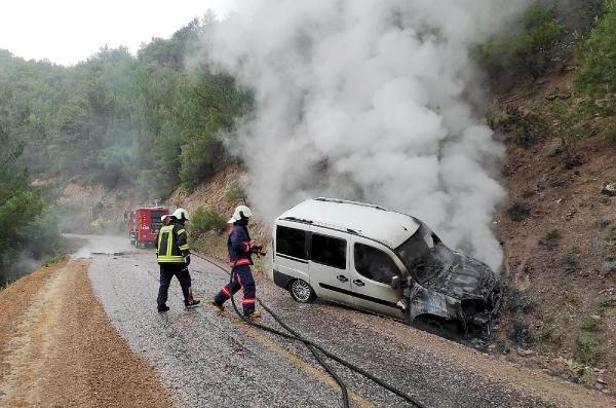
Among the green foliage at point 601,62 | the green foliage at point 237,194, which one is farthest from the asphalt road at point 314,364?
the green foliage at point 237,194

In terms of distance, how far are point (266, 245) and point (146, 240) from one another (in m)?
12.4

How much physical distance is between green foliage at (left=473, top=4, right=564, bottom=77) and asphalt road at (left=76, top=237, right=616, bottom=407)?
367 inches

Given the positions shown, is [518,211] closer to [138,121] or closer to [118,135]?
[138,121]

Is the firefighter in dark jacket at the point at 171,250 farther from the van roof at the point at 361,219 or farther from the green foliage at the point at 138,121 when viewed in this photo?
the green foliage at the point at 138,121

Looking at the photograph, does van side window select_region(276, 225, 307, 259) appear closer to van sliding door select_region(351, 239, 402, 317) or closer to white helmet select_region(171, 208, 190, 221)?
van sliding door select_region(351, 239, 402, 317)

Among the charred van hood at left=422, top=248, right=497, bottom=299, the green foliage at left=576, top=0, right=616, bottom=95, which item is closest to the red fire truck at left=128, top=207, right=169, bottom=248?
the charred van hood at left=422, top=248, right=497, bottom=299

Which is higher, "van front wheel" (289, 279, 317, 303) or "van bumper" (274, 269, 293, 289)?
"van bumper" (274, 269, 293, 289)

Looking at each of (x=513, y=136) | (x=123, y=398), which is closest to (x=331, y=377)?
(x=123, y=398)

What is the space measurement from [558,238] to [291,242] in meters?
5.19

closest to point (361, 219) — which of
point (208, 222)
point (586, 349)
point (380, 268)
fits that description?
point (380, 268)

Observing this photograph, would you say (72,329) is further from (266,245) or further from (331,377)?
(266,245)

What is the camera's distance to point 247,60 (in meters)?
20.7

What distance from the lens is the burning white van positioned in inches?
291

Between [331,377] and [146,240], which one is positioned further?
[146,240]
